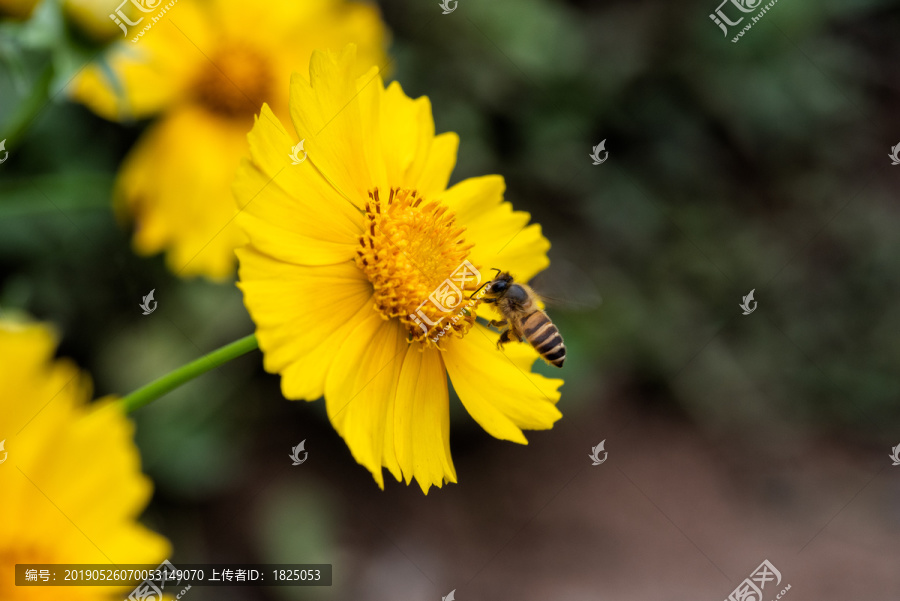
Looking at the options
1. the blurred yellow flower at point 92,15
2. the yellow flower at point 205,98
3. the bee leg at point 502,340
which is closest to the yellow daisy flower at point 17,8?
the blurred yellow flower at point 92,15

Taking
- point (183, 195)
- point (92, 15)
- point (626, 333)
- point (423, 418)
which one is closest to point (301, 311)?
point (423, 418)

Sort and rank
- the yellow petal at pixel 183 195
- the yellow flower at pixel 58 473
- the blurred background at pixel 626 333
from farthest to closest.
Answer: the blurred background at pixel 626 333 → the yellow petal at pixel 183 195 → the yellow flower at pixel 58 473

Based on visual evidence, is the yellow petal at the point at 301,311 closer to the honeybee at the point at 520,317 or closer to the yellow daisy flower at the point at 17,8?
the honeybee at the point at 520,317

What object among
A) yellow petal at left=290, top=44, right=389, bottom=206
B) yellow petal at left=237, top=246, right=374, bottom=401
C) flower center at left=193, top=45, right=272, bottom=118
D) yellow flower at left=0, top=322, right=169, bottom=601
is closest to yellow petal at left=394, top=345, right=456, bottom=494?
yellow petal at left=237, top=246, right=374, bottom=401

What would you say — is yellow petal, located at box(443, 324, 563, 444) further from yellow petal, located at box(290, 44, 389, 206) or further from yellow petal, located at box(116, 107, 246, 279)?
yellow petal, located at box(116, 107, 246, 279)

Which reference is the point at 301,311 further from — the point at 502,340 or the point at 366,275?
the point at 502,340

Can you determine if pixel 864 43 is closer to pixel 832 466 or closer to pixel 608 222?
pixel 608 222

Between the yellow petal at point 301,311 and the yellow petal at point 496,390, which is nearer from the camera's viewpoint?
the yellow petal at point 301,311

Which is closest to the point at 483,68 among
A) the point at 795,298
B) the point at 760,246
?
the point at 760,246
